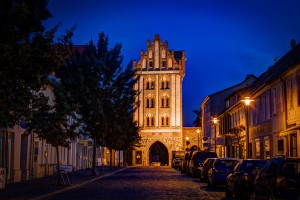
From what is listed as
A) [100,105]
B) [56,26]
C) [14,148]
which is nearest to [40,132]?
[14,148]

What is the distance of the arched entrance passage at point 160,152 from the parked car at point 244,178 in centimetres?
8012

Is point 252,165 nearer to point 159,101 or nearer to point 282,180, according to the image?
point 282,180

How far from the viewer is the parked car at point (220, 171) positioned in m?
26.0

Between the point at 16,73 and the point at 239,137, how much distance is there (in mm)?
36257

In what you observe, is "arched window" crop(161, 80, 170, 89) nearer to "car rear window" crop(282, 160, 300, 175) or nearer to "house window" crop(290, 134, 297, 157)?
"house window" crop(290, 134, 297, 157)

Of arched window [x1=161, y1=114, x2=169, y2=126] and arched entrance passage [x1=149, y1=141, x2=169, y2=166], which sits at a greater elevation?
arched window [x1=161, y1=114, x2=169, y2=126]

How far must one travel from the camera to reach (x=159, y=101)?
3871 inches

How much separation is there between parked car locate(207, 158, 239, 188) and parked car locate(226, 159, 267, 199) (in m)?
5.74

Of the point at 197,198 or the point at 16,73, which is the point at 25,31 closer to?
the point at 16,73

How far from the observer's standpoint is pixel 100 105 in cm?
4150

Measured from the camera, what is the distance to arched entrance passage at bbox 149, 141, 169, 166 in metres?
100

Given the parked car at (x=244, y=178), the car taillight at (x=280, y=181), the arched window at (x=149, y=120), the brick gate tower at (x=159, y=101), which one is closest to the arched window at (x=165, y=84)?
the brick gate tower at (x=159, y=101)

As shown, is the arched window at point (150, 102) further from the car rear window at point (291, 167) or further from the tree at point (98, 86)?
the car rear window at point (291, 167)

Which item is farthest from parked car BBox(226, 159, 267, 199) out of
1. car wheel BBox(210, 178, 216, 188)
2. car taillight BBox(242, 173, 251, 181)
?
car wheel BBox(210, 178, 216, 188)
